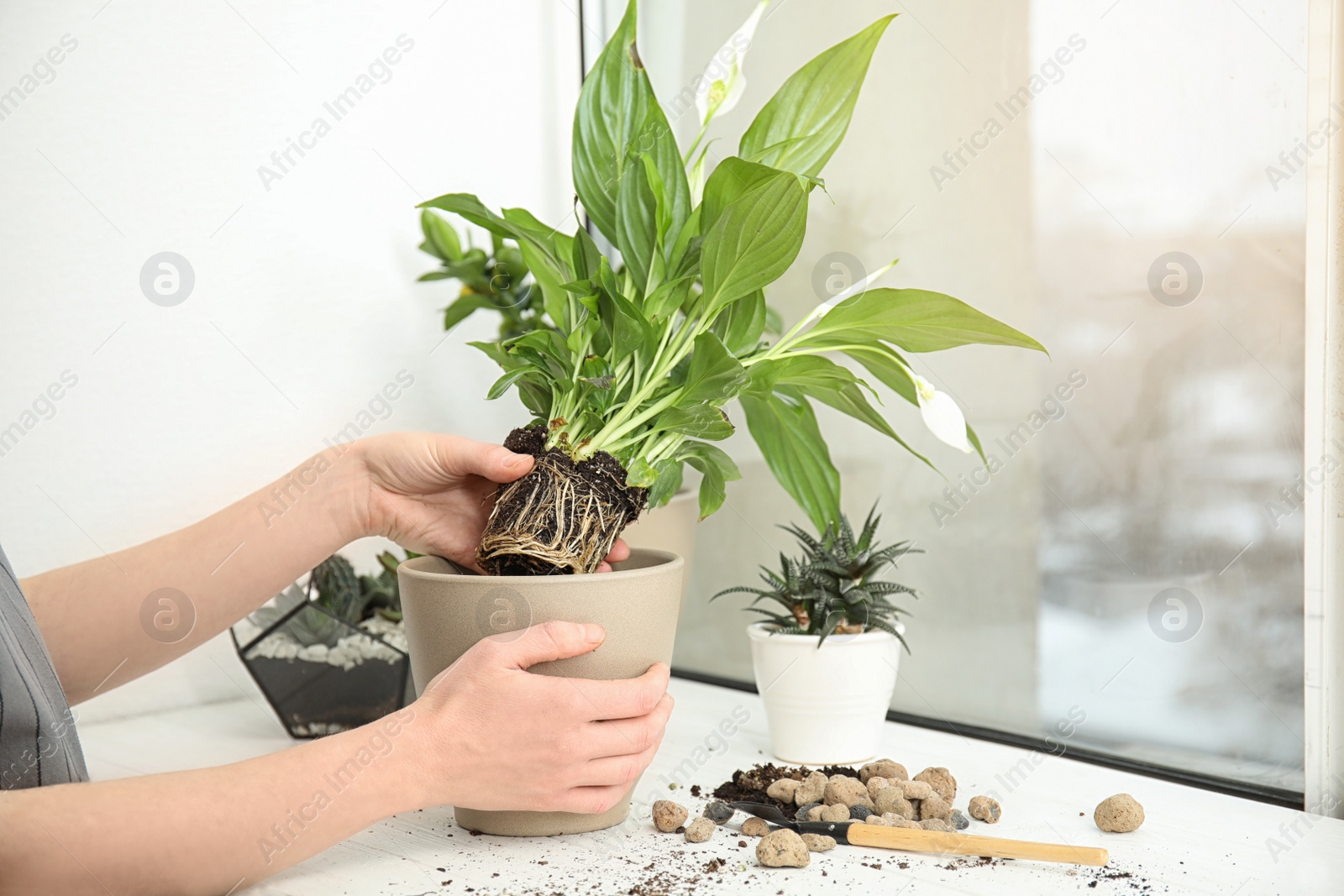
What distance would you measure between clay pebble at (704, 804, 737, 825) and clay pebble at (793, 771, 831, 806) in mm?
53

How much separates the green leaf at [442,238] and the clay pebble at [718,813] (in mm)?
726

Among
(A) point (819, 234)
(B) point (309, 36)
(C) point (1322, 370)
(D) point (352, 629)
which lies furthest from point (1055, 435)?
(B) point (309, 36)

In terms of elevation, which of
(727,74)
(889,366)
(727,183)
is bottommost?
(889,366)

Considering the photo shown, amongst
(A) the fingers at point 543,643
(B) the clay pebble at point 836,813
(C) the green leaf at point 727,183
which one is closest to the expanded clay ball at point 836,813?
(B) the clay pebble at point 836,813

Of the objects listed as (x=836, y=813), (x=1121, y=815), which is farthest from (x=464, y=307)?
(x=1121, y=815)

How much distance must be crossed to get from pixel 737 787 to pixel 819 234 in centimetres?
66

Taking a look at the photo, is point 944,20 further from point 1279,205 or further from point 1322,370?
point 1322,370

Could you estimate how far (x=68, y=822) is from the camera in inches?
20.0

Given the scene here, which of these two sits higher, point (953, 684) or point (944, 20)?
point (944, 20)

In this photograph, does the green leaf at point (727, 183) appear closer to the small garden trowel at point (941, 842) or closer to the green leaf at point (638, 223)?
the green leaf at point (638, 223)

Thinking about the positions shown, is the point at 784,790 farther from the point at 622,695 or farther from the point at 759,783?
the point at 622,695

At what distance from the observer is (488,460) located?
0.73 metres

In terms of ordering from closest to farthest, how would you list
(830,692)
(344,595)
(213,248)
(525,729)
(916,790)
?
(525,729), (916,790), (830,692), (344,595), (213,248)

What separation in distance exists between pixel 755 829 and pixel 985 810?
170 millimetres
